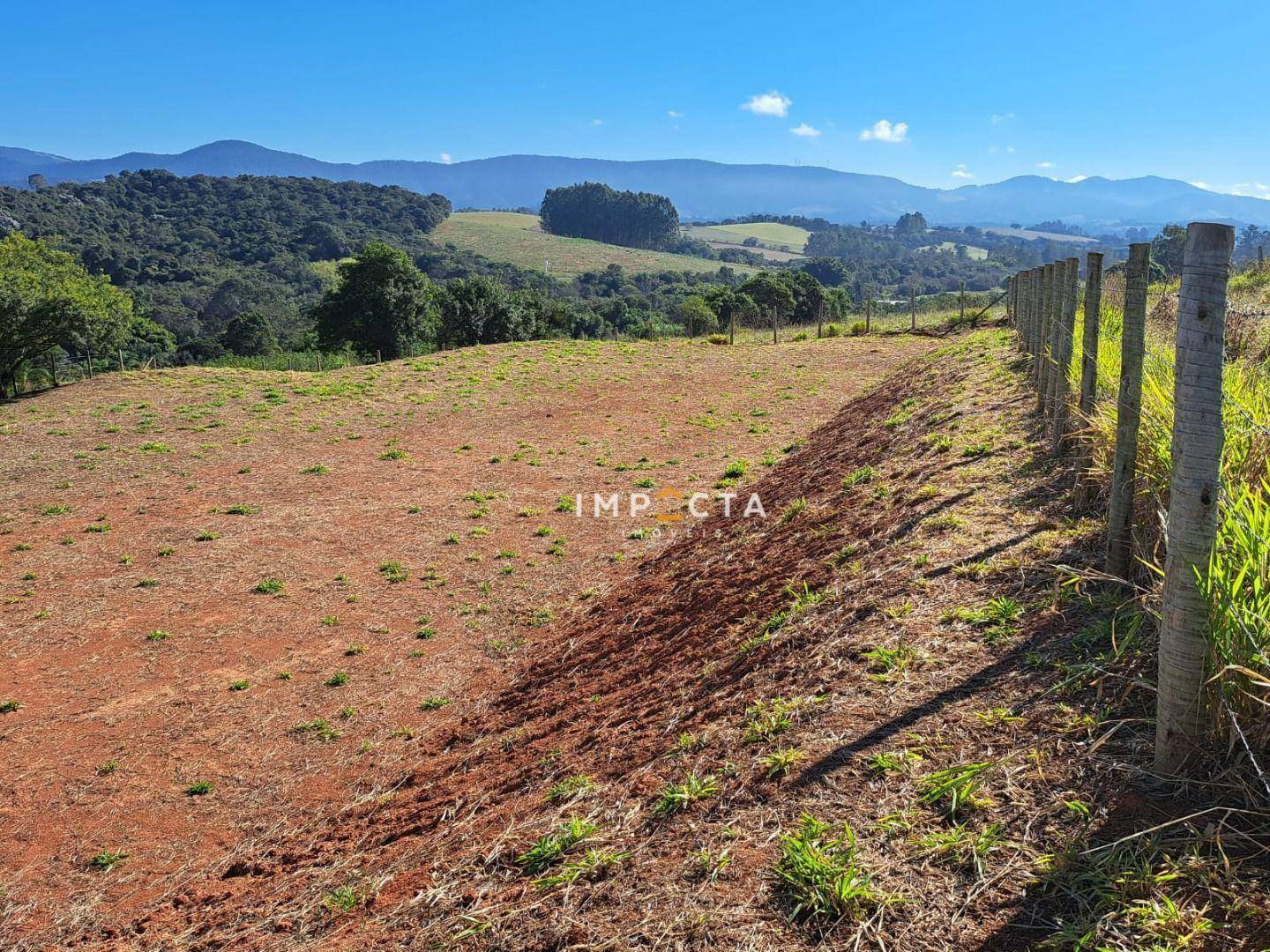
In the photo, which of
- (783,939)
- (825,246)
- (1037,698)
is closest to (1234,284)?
(1037,698)

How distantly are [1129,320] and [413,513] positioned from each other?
965cm

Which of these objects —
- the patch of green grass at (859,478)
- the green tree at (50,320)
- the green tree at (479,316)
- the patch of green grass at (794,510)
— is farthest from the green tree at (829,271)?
the patch of green grass at (794,510)

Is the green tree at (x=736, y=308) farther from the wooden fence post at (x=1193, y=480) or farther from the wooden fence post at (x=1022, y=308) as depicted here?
the wooden fence post at (x=1193, y=480)

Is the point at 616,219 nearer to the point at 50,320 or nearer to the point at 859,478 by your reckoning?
the point at 50,320

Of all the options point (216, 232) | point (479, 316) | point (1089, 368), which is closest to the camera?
point (1089, 368)

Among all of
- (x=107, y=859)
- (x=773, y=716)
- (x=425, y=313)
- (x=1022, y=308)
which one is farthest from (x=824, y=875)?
(x=425, y=313)

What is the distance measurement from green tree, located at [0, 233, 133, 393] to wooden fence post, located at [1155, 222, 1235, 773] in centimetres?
2872

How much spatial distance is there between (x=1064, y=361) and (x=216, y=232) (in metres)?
133

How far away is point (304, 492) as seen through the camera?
12312 mm

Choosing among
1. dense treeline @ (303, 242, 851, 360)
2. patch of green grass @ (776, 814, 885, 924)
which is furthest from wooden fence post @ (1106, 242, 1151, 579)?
dense treeline @ (303, 242, 851, 360)

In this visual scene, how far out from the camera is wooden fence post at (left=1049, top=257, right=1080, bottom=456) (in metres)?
5.80

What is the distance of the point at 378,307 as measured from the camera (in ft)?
141

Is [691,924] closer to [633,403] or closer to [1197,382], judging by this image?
[1197,382]

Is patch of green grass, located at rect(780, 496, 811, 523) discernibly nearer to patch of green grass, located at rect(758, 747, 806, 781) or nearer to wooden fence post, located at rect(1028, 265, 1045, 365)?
wooden fence post, located at rect(1028, 265, 1045, 365)
